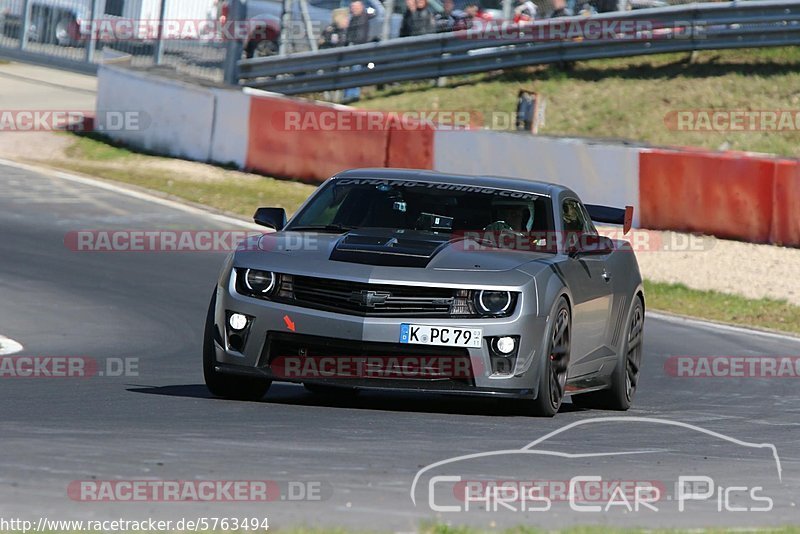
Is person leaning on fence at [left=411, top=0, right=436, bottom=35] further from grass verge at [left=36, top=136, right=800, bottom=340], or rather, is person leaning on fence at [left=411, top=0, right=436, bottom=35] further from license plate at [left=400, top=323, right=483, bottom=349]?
license plate at [left=400, top=323, right=483, bottom=349]

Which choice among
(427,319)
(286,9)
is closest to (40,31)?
(286,9)

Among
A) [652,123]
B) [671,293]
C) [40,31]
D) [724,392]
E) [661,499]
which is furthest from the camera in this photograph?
[40,31]

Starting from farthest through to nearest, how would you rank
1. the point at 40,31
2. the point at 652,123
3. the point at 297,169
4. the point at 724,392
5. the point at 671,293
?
1. the point at 40,31
2. the point at 652,123
3. the point at 297,169
4. the point at 671,293
5. the point at 724,392

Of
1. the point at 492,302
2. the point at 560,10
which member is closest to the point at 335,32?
the point at 560,10

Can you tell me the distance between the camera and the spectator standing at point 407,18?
2717cm

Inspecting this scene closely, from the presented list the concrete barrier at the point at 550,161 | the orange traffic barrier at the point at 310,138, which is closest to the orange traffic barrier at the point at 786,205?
the concrete barrier at the point at 550,161

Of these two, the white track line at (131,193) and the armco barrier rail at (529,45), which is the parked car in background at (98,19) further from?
the white track line at (131,193)

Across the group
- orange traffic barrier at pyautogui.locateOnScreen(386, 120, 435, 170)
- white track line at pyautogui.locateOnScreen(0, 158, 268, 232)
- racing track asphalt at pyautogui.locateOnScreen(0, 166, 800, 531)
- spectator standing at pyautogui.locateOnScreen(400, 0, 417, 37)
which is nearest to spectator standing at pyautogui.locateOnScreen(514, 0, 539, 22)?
spectator standing at pyautogui.locateOnScreen(400, 0, 417, 37)

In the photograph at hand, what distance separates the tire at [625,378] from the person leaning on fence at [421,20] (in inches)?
700

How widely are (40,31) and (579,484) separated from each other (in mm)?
26973

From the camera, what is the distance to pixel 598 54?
2608 centimetres

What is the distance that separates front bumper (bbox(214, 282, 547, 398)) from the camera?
755 centimetres

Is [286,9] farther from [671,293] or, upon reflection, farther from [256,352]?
[256,352]

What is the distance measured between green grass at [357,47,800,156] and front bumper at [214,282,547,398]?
15694 mm
